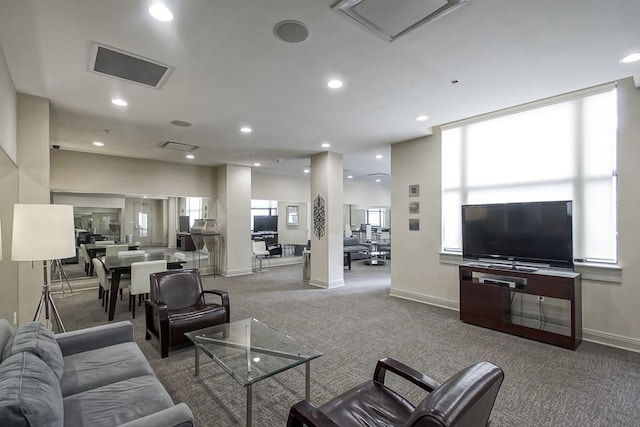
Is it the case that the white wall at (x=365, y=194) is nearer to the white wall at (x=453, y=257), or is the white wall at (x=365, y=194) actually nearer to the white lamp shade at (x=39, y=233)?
the white wall at (x=453, y=257)

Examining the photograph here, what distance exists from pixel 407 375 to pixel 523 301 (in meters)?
3.33

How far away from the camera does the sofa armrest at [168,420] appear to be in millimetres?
1311

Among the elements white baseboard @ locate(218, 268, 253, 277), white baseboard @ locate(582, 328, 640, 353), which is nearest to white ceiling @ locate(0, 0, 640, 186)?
white baseboard @ locate(582, 328, 640, 353)

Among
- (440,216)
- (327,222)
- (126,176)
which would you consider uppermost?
(126,176)

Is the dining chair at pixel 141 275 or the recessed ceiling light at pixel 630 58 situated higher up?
the recessed ceiling light at pixel 630 58

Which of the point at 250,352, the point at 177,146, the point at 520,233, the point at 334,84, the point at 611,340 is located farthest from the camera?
the point at 177,146

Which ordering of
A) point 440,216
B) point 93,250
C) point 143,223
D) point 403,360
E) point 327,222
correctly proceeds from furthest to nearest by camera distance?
1. point 143,223
2. point 93,250
3. point 327,222
4. point 440,216
5. point 403,360

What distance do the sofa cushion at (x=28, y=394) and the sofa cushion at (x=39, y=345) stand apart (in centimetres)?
12

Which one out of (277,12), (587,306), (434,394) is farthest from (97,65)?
(587,306)

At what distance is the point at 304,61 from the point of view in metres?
2.83

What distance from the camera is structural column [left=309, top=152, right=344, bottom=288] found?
6.38 m

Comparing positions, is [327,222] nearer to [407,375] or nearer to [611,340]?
[611,340]


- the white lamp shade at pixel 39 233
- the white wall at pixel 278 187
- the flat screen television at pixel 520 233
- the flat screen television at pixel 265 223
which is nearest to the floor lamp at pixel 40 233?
the white lamp shade at pixel 39 233

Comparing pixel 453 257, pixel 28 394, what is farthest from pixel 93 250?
pixel 453 257
